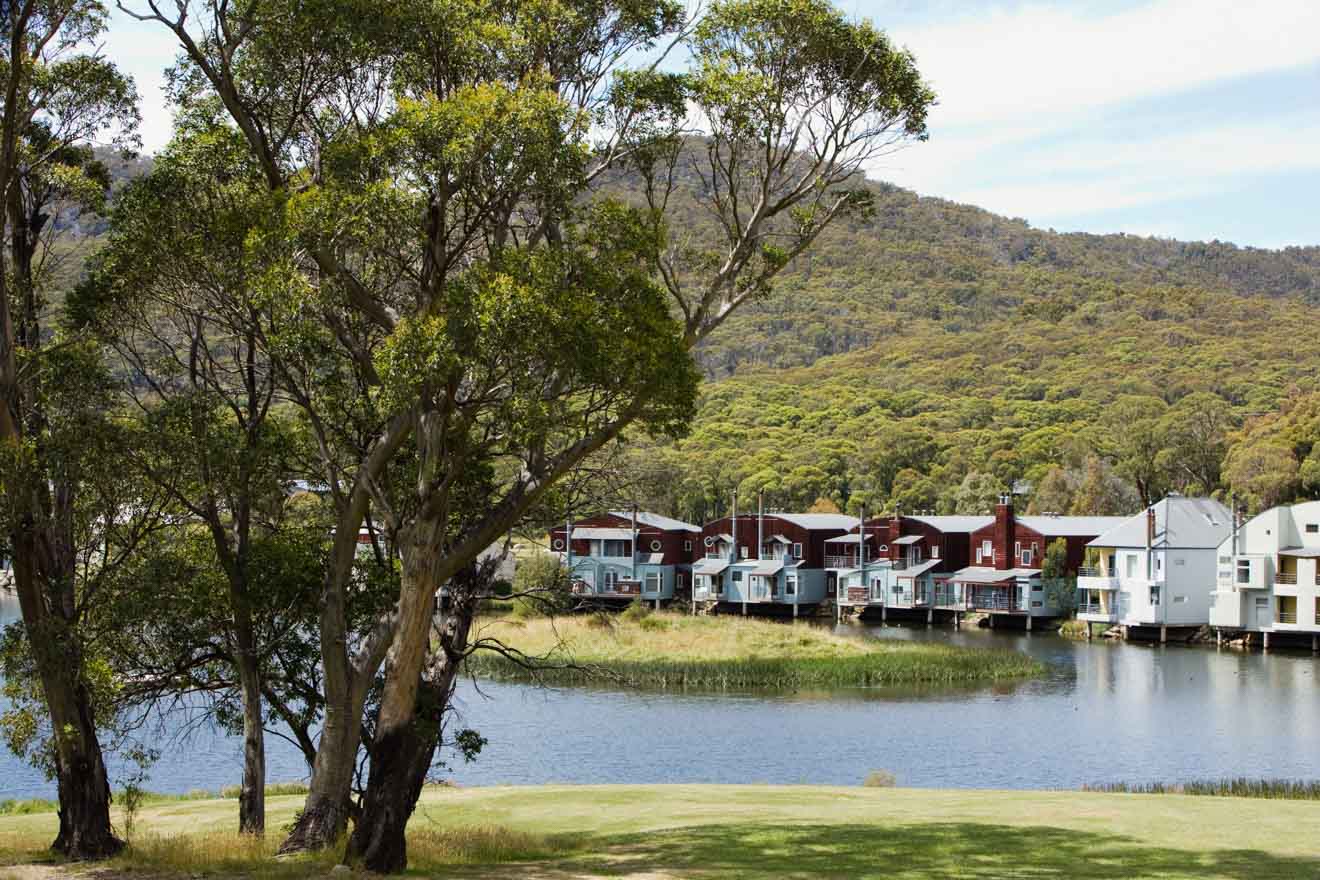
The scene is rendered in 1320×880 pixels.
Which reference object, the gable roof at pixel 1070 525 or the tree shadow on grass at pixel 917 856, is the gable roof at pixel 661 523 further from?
the tree shadow on grass at pixel 917 856

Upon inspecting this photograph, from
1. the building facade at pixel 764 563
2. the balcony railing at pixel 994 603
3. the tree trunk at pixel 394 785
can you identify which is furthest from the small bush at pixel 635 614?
the tree trunk at pixel 394 785

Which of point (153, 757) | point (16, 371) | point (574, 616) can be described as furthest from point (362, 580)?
point (574, 616)

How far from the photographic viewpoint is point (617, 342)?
48.5 feet

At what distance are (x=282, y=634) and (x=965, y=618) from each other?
69112mm

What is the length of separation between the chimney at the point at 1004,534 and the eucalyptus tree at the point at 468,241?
2573 inches

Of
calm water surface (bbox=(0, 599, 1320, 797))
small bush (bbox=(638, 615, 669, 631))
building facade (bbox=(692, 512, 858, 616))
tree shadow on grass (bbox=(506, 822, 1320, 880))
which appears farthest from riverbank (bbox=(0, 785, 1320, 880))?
building facade (bbox=(692, 512, 858, 616))

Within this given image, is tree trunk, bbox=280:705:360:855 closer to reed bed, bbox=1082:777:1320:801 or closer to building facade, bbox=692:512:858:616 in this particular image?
reed bed, bbox=1082:777:1320:801

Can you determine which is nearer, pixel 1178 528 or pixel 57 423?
pixel 57 423

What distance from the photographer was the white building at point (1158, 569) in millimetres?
71062

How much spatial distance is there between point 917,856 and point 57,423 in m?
11.5

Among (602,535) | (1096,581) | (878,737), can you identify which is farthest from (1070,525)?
(878,737)

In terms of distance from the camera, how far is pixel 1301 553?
2549 inches

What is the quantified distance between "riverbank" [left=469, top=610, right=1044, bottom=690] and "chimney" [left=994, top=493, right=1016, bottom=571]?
67.5 ft

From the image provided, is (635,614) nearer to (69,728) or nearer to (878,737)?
(878,737)
